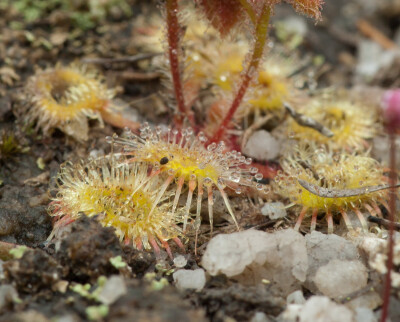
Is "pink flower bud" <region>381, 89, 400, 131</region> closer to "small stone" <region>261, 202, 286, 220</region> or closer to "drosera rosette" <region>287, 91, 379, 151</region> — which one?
"small stone" <region>261, 202, 286, 220</region>

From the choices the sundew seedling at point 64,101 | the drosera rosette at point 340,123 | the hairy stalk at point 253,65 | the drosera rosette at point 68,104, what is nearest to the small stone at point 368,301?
the drosera rosette at point 340,123

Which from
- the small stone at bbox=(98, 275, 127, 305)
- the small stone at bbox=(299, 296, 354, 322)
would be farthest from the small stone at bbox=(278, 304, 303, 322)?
the small stone at bbox=(98, 275, 127, 305)

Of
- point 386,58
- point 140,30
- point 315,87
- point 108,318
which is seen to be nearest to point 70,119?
point 140,30

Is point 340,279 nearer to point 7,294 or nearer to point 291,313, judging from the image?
point 291,313

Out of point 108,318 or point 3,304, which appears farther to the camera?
point 3,304

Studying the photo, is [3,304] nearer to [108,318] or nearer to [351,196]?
[108,318]
